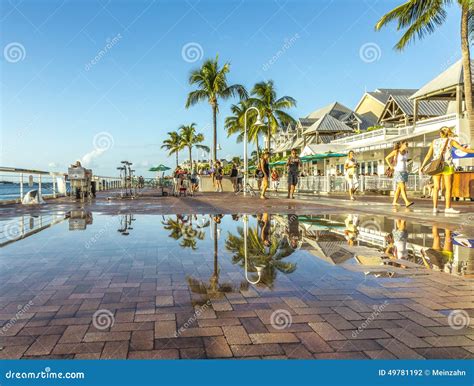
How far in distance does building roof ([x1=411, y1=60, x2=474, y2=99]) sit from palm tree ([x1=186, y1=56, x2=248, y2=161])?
14.2m

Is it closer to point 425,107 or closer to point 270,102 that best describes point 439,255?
point 425,107

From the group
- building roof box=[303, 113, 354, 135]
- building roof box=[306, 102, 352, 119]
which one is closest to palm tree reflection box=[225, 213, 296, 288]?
building roof box=[303, 113, 354, 135]

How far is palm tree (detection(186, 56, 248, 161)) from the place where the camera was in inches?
1374

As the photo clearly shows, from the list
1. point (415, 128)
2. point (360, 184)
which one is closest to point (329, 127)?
point (415, 128)

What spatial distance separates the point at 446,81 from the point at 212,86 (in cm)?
1758

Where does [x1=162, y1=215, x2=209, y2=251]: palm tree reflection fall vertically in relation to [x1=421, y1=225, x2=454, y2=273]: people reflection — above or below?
above

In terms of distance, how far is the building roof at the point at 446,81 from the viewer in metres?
26.3

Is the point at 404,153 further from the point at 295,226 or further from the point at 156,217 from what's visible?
the point at 156,217

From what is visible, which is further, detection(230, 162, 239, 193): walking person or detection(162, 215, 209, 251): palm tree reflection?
detection(230, 162, 239, 193): walking person

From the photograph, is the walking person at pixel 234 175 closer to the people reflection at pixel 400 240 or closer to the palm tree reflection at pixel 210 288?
the people reflection at pixel 400 240

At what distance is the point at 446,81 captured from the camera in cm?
2750

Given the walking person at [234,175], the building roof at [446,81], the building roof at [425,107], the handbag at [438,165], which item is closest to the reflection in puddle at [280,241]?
the handbag at [438,165]

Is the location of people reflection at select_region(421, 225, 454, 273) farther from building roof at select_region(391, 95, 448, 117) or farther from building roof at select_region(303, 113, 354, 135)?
building roof at select_region(303, 113, 354, 135)

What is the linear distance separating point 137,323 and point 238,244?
3.35 m
